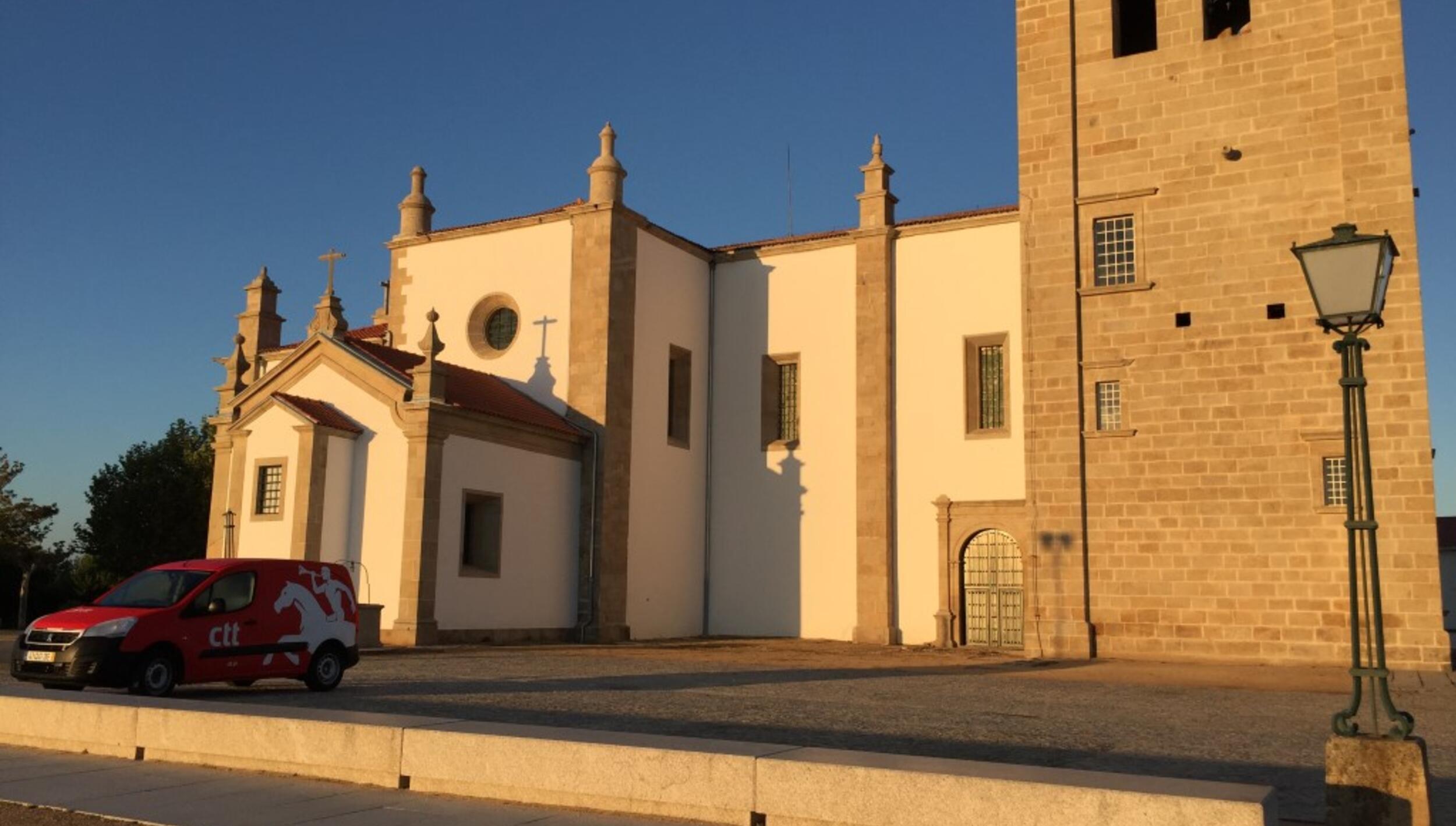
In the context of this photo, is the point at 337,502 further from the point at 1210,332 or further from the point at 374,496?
the point at 1210,332

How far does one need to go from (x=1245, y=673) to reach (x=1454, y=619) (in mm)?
42425

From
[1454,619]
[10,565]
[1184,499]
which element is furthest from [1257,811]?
[1454,619]

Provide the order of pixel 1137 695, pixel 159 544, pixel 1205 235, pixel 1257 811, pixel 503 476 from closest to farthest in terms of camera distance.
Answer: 1. pixel 1257 811
2. pixel 1137 695
3. pixel 1205 235
4. pixel 503 476
5. pixel 159 544

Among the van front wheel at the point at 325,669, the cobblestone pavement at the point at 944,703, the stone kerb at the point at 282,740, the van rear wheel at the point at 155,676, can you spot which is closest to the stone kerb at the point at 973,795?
the cobblestone pavement at the point at 944,703

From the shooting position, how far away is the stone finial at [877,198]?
29734 mm

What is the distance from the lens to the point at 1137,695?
54.5 ft

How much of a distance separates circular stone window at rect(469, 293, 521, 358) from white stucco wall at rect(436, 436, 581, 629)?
4.28 m

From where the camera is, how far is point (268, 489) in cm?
2667

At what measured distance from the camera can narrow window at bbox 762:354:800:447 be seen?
30.7m

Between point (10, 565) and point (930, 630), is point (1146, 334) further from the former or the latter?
point (10, 565)

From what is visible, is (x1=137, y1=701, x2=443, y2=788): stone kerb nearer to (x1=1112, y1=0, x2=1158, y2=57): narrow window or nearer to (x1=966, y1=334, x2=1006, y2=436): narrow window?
(x1=966, y1=334, x2=1006, y2=436): narrow window

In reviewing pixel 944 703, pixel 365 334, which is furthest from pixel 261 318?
pixel 944 703

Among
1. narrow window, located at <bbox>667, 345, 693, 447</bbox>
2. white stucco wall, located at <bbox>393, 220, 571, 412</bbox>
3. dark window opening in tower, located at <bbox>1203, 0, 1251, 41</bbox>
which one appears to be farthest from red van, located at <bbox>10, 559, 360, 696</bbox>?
dark window opening in tower, located at <bbox>1203, 0, 1251, 41</bbox>

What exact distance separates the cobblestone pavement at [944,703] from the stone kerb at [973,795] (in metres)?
2.13
